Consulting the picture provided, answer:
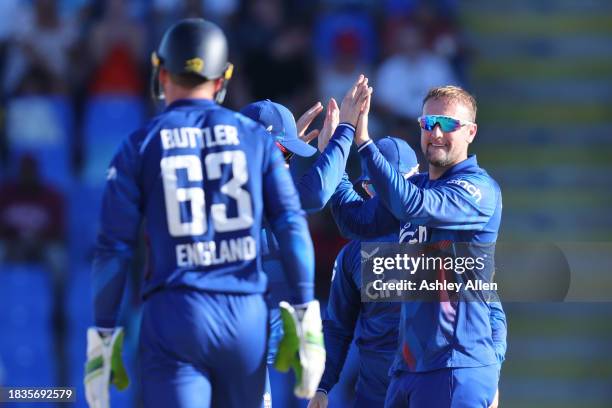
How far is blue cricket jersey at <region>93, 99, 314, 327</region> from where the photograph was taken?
4211mm

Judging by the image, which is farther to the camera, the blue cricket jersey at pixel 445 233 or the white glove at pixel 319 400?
the white glove at pixel 319 400

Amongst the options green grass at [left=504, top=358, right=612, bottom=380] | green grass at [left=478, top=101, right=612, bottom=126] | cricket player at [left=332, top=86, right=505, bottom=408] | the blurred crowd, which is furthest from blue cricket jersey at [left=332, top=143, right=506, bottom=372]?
green grass at [left=478, top=101, right=612, bottom=126]

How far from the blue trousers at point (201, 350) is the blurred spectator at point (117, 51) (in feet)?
20.8

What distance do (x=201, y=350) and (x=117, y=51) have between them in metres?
6.64

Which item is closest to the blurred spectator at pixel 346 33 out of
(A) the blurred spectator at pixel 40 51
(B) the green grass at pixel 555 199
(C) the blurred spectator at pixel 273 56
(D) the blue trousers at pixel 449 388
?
(C) the blurred spectator at pixel 273 56

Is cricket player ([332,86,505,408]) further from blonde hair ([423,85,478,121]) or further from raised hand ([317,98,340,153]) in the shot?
raised hand ([317,98,340,153])

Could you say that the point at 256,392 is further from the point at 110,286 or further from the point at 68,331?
the point at 68,331

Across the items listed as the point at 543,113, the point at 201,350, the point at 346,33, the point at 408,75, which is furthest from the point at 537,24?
the point at 201,350

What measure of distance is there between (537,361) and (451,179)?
591 cm

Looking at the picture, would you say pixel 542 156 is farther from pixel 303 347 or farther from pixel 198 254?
pixel 198 254

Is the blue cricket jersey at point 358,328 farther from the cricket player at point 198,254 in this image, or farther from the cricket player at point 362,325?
the cricket player at point 198,254

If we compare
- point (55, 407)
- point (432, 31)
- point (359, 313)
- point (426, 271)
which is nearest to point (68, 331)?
point (55, 407)

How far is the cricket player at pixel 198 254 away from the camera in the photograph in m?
4.17

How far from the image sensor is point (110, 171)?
14.0ft
